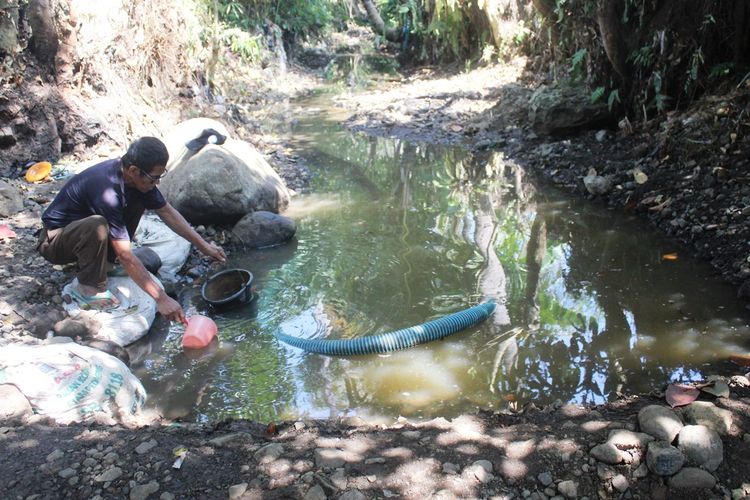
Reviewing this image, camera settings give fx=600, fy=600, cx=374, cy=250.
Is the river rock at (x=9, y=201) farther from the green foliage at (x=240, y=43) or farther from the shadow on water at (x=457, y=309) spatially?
the green foliage at (x=240, y=43)

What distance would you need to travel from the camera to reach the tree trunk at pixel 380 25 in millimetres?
18906

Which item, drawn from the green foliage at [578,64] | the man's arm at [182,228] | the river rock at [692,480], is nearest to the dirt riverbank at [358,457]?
the river rock at [692,480]

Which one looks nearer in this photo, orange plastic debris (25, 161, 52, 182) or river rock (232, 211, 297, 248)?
river rock (232, 211, 297, 248)

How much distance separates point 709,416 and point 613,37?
19.3 feet

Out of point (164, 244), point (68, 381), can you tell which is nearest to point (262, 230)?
point (164, 244)

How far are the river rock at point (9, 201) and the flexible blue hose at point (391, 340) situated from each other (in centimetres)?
307

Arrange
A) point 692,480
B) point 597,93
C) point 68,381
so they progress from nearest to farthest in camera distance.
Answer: point 692,480 < point 68,381 < point 597,93

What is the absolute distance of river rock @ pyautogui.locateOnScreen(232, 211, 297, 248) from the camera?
599 cm

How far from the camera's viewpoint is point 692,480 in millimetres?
2428

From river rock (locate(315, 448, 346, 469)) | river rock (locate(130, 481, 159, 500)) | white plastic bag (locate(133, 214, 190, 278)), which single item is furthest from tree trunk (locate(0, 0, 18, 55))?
river rock (locate(315, 448, 346, 469))

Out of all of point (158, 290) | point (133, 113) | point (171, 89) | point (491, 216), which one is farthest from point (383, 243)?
point (171, 89)

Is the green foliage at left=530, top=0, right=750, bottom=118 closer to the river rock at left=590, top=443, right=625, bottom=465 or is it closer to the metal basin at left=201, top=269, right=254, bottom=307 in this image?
the metal basin at left=201, top=269, right=254, bottom=307

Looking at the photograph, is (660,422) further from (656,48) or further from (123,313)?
(656,48)

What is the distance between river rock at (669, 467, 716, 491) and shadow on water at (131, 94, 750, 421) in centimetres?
106
